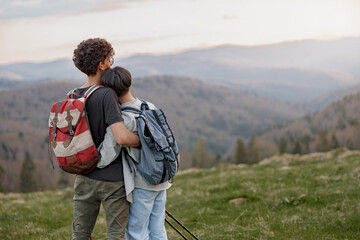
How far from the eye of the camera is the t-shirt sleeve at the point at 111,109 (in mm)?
4554

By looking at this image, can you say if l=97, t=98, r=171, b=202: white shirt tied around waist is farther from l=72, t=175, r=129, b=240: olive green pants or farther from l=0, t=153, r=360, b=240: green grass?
l=0, t=153, r=360, b=240: green grass

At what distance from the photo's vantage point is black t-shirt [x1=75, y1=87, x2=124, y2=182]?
457 cm

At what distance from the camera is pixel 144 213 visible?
16.3 feet

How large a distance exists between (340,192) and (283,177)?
3858mm

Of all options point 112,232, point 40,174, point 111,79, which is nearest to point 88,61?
point 111,79

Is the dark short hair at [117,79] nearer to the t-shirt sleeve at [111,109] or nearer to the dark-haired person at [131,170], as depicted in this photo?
the dark-haired person at [131,170]

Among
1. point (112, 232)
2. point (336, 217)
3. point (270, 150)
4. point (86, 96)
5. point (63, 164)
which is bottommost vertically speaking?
point (270, 150)

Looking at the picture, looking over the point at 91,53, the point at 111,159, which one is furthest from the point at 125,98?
the point at 111,159

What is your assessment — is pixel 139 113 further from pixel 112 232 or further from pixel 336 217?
pixel 336 217

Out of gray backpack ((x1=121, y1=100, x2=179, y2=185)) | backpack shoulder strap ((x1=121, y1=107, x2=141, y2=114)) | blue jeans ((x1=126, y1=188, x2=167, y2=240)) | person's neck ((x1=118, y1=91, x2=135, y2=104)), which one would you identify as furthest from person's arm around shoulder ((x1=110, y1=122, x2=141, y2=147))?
blue jeans ((x1=126, y1=188, x2=167, y2=240))

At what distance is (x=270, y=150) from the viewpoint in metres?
145

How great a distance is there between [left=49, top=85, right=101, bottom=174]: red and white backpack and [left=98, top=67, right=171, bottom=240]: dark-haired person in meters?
0.16

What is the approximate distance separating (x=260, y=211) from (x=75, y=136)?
6308 millimetres

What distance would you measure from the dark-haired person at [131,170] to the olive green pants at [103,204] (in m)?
0.13
